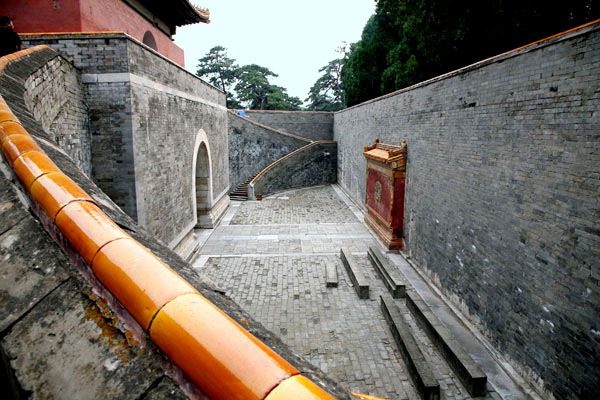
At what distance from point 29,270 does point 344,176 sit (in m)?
17.8

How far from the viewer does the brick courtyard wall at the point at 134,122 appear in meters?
6.30

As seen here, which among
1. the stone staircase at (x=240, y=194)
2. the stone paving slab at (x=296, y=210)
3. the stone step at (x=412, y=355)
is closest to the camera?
the stone step at (x=412, y=355)

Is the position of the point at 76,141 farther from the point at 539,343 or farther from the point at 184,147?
the point at 539,343

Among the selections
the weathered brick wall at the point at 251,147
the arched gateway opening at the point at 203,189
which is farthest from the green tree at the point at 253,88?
the arched gateway opening at the point at 203,189

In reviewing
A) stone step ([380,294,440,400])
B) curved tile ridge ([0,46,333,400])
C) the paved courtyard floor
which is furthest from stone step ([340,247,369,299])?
curved tile ridge ([0,46,333,400])

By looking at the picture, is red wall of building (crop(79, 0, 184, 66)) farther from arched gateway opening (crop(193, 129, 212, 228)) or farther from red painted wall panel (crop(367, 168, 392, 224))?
red painted wall panel (crop(367, 168, 392, 224))

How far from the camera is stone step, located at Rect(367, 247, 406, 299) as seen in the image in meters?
7.45

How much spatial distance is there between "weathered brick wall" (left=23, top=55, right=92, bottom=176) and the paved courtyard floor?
402 centimetres

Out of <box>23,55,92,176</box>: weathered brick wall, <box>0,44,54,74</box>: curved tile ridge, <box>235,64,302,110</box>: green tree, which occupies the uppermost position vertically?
<box>235,64,302,110</box>: green tree

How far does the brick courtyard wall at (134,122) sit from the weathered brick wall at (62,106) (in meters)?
0.23

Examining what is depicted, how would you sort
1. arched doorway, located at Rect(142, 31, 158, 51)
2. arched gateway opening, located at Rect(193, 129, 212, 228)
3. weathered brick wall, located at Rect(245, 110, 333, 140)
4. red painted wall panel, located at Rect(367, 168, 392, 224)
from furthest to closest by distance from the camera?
weathered brick wall, located at Rect(245, 110, 333, 140)
arched gateway opening, located at Rect(193, 129, 212, 228)
arched doorway, located at Rect(142, 31, 158, 51)
red painted wall panel, located at Rect(367, 168, 392, 224)

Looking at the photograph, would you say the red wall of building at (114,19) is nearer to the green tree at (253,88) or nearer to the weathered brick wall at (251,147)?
the weathered brick wall at (251,147)

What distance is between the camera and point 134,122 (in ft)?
21.4

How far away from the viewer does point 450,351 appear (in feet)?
17.3
